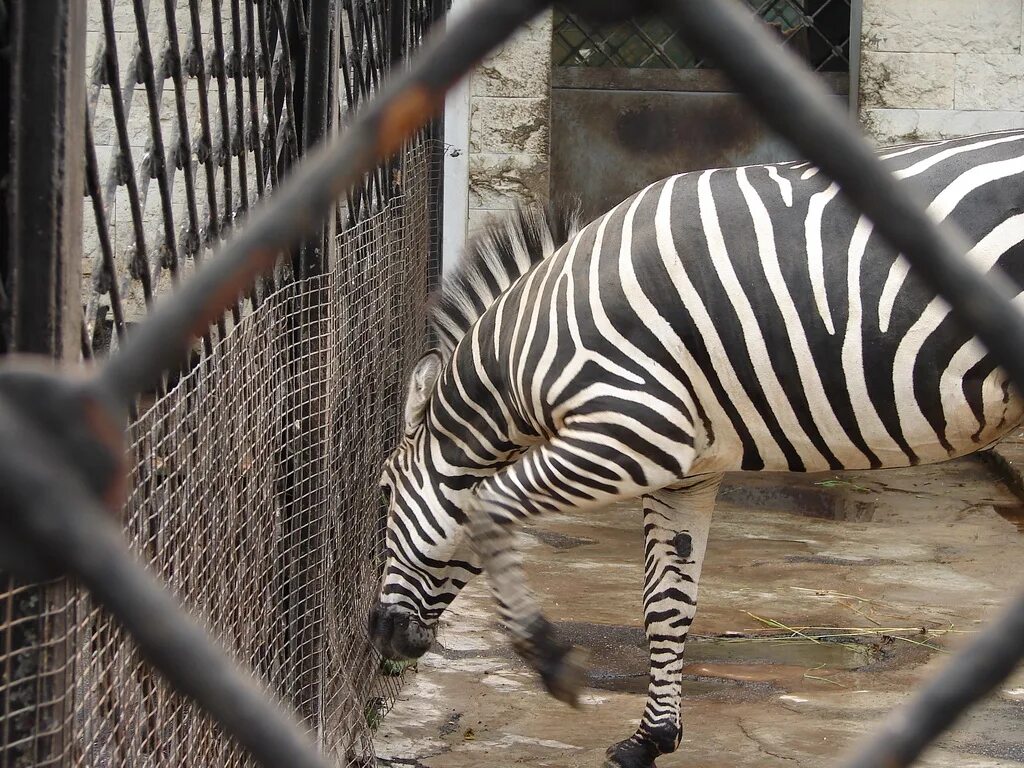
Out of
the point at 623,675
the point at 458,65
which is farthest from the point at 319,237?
the point at 458,65

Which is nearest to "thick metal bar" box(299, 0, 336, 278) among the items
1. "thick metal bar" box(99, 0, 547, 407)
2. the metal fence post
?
the metal fence post

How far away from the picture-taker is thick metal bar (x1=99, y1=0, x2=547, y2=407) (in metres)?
0.59

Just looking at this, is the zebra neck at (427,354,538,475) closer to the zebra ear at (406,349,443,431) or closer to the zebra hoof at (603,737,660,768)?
the zebra ear at (406,349,443,431)

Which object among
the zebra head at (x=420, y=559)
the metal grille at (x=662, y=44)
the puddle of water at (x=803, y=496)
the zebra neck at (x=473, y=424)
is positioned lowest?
the puddle of water at (x=803, y=496)

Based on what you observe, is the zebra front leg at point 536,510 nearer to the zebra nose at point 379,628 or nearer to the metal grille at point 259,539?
the metal grille at point 259,539

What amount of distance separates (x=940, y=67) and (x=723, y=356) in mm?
4908

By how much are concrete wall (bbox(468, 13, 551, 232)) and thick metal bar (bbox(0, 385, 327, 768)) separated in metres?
6.98

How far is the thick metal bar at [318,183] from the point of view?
1.94 ft

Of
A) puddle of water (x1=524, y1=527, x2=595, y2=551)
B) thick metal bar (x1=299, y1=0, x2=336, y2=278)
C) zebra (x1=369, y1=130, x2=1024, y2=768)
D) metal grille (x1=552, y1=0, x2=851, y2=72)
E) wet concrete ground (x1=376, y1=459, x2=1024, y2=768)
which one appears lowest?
puddle of water (x1=524, y1=527, x2=595, y2=551)

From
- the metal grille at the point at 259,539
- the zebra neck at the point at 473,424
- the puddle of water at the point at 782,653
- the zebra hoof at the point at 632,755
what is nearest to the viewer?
the metal grille at the point at 259,539

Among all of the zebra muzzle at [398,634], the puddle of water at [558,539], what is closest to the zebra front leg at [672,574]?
the zebra muzzle at [398,634]

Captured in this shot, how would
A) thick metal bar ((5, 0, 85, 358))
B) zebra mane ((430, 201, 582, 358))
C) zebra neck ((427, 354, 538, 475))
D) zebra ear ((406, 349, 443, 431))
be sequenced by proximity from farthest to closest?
zebra mane ((430, 201, 582, 358)) → zebra ear ((406, 349, 443, 431)) → zebra neck ((427, 354, 538, 475)) → thick metal bar ((5, 0, 85, 358))

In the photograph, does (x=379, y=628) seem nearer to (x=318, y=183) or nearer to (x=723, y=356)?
(x=723, y=356)

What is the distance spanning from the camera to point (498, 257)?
4250 mm
